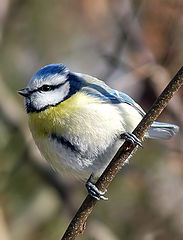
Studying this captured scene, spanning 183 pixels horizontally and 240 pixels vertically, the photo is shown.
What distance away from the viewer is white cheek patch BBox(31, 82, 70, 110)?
2.29 metres

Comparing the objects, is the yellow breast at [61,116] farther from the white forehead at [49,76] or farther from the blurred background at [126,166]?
the blurred background at [126,166]

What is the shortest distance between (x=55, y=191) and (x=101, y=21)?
1.64 metres

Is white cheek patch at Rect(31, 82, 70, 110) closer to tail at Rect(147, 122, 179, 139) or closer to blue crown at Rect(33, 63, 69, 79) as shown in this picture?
blue crown at Rect(33, 63, 69, 79)

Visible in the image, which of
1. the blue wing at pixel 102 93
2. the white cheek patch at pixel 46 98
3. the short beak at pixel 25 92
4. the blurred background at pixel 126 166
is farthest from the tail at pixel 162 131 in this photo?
the short beak at pixel 25 92

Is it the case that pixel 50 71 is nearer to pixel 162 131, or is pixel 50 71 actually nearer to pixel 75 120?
pixel 75 120

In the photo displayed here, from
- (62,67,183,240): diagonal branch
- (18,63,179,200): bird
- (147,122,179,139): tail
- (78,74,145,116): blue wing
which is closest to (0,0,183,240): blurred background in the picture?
(147,122,179,139): tail

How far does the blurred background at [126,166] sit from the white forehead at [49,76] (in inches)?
36.4

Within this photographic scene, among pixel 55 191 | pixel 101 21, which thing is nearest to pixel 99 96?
pixel 55 191

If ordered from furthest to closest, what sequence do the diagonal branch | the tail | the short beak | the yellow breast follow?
the tail < the short beak < the yellow breast < the diagonal branch

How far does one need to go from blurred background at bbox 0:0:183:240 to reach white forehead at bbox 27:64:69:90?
3.04 ft

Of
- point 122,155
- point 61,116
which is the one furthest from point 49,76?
point 122,155

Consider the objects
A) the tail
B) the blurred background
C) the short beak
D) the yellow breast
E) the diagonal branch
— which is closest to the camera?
the diagonal branch

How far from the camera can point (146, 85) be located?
332 centimetres

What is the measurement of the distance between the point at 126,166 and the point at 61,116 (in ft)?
4.32
